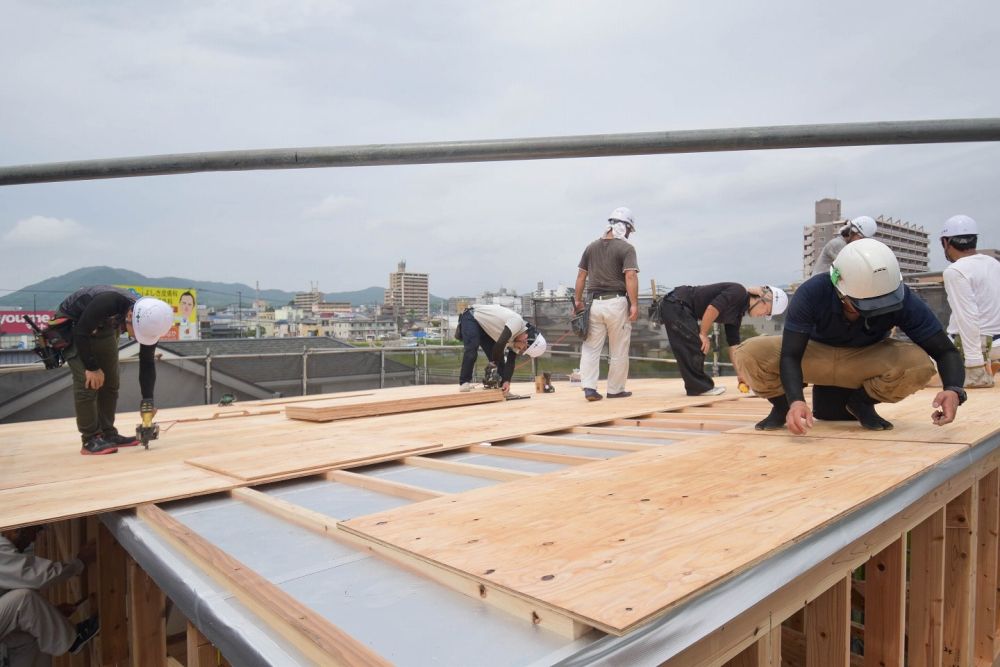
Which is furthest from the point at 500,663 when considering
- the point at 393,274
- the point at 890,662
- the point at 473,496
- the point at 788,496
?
the point at 393,274

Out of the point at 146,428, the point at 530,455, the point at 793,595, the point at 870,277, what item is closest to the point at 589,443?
the point at 530,455

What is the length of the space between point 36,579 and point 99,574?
720mm

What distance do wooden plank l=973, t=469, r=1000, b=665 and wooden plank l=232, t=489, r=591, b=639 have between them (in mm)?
3346

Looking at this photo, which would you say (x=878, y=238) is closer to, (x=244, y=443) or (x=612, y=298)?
(x=612, y=298)

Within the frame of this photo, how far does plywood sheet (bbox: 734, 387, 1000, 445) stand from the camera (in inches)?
115

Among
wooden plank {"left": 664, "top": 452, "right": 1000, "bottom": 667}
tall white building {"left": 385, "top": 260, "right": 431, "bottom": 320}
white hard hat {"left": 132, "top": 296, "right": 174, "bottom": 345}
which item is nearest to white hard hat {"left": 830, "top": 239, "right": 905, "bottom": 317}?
wooden plank {"left": 664, "top": 452, "right": 1000, "bottom": 667}

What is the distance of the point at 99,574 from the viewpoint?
3441mm

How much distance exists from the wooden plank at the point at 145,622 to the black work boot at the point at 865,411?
11.2 feet

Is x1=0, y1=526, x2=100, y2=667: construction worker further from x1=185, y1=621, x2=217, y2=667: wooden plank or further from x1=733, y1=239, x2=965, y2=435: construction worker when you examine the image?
x1=733, y1=239, x2=965, y2=435: construction worker

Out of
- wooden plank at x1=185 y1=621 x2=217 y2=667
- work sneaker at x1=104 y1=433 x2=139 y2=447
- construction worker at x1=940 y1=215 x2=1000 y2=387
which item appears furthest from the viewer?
construction worker at x1=940 y1=215 x2=1000 y2=387

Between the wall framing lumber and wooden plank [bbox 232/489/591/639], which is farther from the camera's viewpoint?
the wall framing lumber

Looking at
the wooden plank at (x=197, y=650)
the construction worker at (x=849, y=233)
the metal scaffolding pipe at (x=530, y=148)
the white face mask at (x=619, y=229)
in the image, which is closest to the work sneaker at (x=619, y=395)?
the white face mask at (x=619, y=229)

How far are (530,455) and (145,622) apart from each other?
1737mm

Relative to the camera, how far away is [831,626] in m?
1.96
